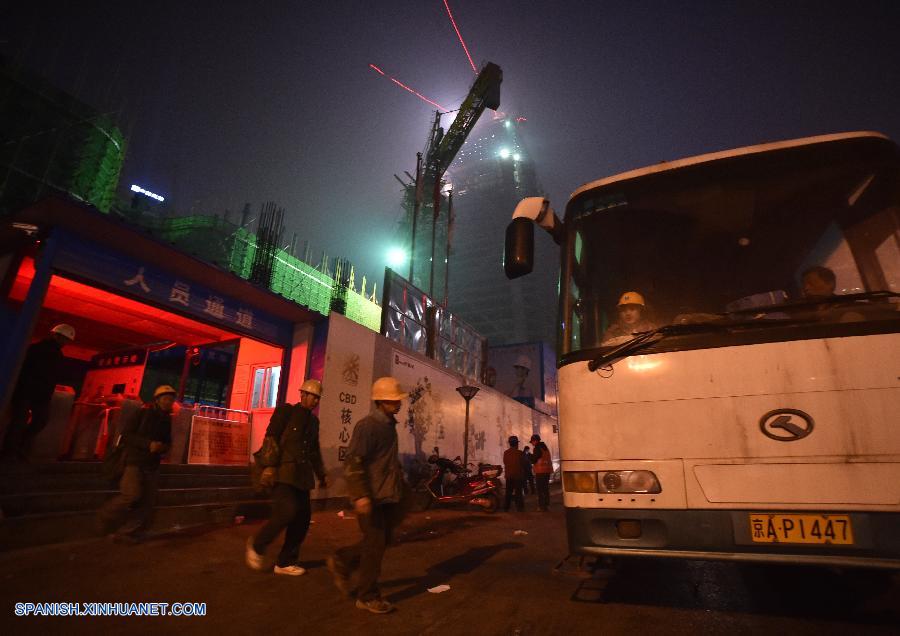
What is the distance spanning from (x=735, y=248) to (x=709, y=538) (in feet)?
6.93

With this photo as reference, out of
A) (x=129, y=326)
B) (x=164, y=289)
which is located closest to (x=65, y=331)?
(x=164, y=289)

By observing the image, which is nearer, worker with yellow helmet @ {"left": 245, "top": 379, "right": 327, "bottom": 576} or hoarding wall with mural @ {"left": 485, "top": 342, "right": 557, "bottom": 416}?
worker with yellow helmet @ {"left": 245, "top": 379, "right": 327, "bottom": 576}

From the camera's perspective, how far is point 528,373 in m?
33.5

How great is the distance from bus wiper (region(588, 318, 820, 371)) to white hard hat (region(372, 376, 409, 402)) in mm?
1646

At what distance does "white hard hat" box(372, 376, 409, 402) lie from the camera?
363cm

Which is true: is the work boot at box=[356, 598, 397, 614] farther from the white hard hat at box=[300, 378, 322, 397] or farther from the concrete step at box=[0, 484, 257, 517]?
the concrete step at box=[0, 484, 257, 517]

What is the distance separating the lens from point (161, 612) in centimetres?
313

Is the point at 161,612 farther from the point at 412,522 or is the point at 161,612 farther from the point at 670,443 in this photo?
the point at 412,522

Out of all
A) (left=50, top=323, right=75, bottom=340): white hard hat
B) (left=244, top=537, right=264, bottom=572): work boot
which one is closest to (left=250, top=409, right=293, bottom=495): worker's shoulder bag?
(left=244, top=537, right=264, bottom=572): work boot

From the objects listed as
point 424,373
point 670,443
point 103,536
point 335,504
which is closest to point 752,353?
point 670,443

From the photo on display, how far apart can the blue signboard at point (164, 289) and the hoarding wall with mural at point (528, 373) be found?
2401 cm

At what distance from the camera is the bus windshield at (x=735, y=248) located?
2.85 metres

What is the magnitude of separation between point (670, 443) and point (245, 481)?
8.42m

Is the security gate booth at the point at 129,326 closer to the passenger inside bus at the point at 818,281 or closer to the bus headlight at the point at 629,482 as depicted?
the bus headlight at the point at 629,482
